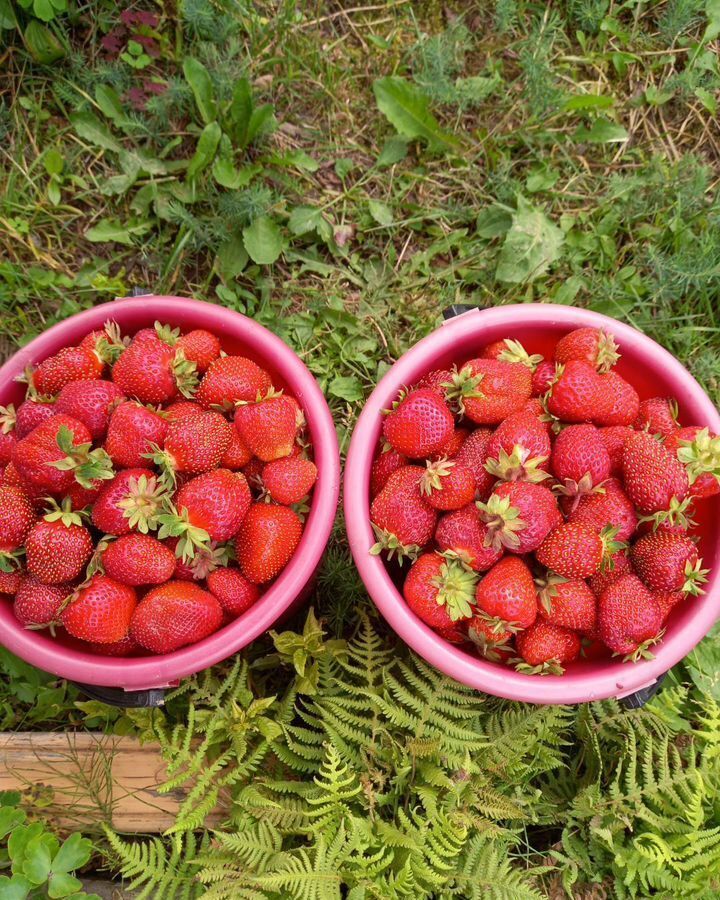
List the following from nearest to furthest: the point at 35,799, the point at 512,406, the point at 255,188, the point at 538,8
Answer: the point at 512,406, the point at 35,799, the point at 255,188, the point at 538,8

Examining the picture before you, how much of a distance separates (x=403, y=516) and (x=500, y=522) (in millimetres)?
203

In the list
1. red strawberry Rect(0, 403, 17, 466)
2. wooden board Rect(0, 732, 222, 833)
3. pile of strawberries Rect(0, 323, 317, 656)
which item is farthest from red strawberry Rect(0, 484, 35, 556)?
wooden board Rect(0, 732, 222, 833)

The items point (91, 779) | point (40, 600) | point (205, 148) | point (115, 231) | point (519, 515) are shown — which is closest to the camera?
point (519, 515)

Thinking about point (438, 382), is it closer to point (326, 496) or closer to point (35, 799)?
point (326, 496)

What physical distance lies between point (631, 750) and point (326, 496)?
39.6 inches

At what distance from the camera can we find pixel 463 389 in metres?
1.53

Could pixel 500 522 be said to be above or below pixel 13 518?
above

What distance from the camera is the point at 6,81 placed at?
7.27ft

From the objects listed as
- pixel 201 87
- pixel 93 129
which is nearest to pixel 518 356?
pixel 201 87

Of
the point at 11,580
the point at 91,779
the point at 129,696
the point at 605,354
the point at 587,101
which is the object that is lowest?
the point at 91,779

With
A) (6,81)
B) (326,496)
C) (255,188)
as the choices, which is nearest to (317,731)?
(326,496)

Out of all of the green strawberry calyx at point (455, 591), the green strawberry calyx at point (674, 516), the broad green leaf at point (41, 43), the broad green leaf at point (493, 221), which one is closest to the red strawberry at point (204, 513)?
the green strawberry calyx at point (455, 591)

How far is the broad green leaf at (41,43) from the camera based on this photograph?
2117 mm

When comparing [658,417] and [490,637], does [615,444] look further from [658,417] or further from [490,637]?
[490,637]
